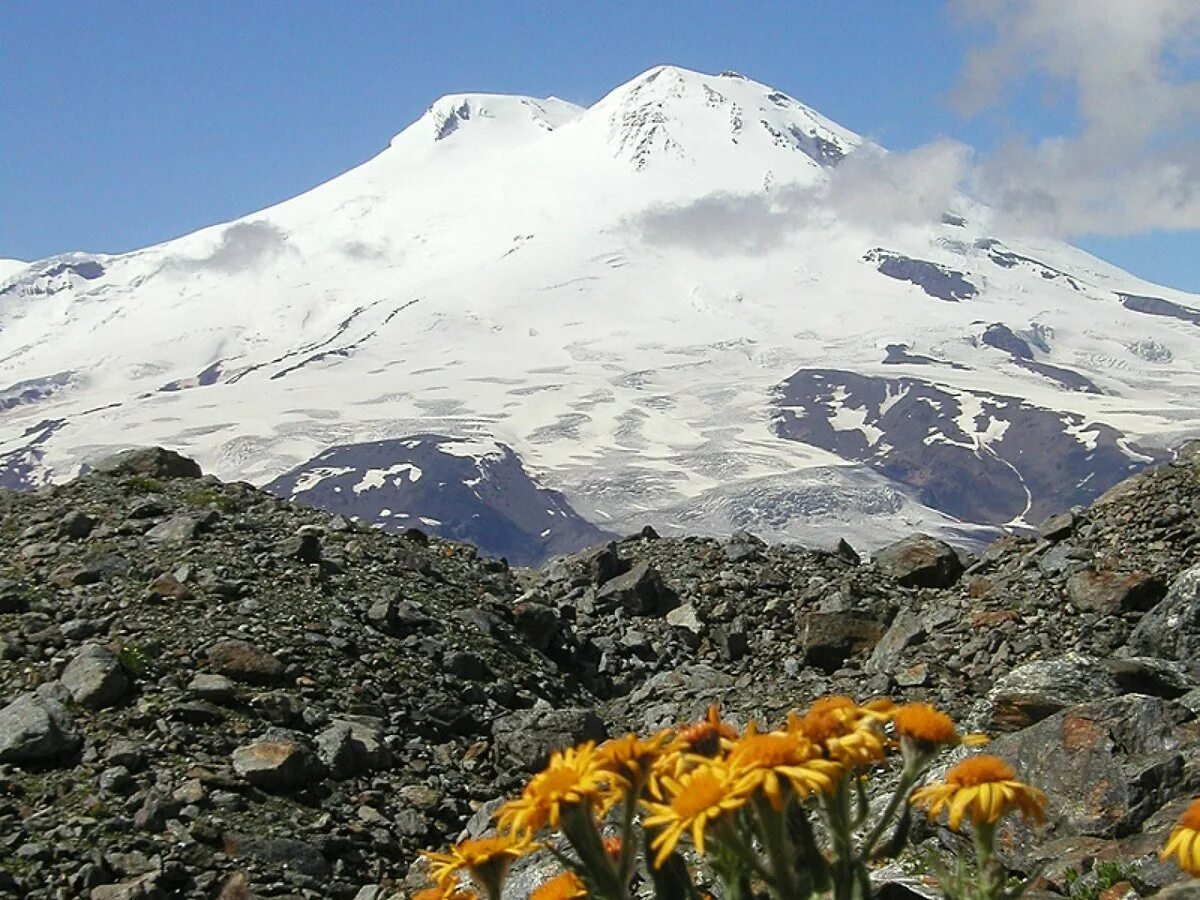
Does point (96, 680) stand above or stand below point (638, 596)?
below

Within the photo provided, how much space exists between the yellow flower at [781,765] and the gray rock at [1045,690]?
27.8 ft

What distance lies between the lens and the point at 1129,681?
10852mm

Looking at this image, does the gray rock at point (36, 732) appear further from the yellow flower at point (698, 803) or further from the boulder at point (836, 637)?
the yellow flower at point (698, 803)

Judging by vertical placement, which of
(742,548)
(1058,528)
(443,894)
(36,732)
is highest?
(1058,528)

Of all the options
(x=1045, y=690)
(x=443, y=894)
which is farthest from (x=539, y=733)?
(x=443, y=894)

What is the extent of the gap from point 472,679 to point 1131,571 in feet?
25.8

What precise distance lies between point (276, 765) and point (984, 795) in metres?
9.27

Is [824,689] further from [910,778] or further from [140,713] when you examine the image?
[910,778]

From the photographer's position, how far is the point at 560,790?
2.83 meters

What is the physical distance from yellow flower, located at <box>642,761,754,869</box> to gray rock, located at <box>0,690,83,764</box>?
971 cm

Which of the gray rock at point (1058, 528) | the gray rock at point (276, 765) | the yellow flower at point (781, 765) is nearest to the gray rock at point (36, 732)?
the gray rock at point (276, 765)

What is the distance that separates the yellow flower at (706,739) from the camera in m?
3.00

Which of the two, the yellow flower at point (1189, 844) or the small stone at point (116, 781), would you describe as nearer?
the yellow flower at point (1189, 844)

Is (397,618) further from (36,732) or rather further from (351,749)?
(36,732)
